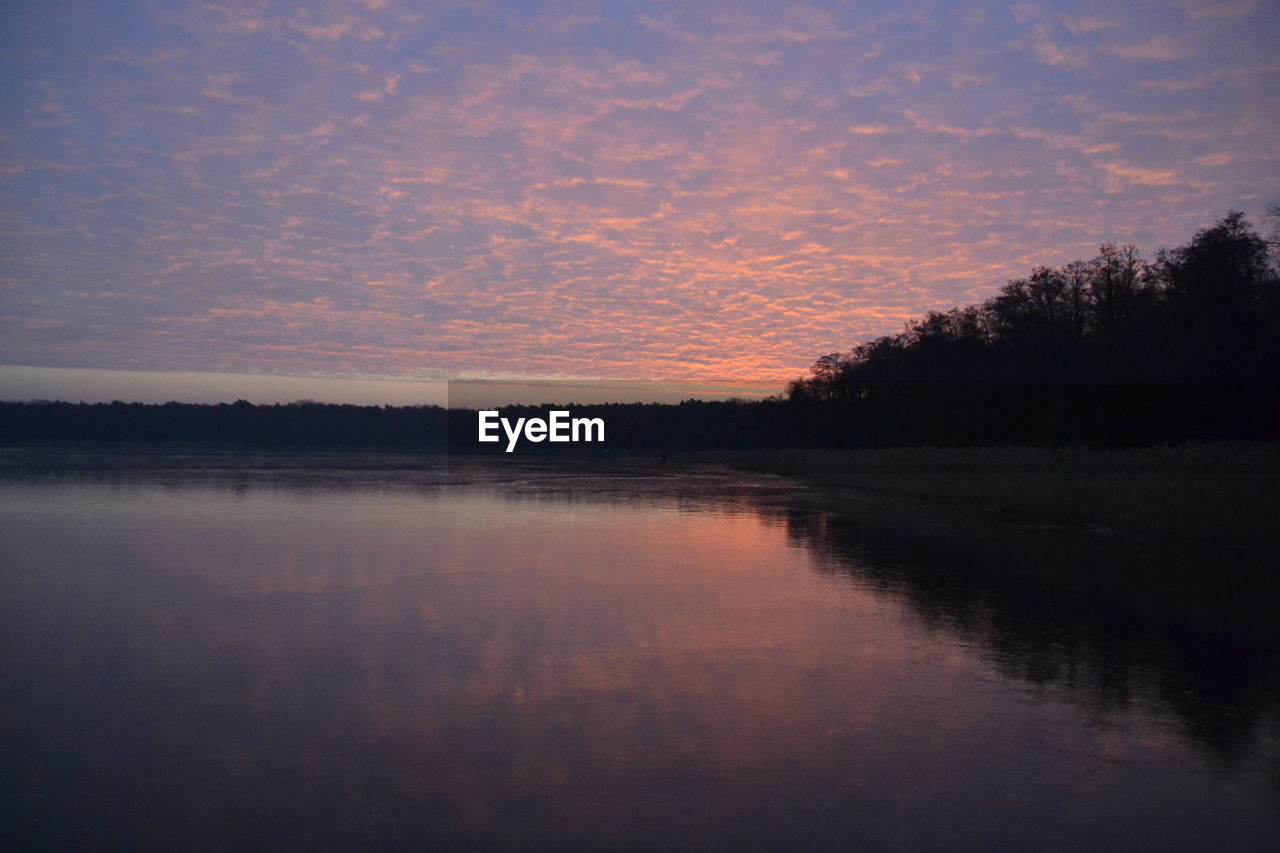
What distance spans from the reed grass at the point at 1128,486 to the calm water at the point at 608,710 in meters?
8.39

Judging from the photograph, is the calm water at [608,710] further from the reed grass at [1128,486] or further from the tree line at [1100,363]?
the tree line at [1100,363]

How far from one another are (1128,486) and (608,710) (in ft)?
64.3

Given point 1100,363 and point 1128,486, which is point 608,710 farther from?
point 1100,363

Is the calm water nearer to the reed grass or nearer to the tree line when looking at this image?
the reed grass

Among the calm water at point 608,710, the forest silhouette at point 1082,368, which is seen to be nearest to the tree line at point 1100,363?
the forest silhouette at point 1082,368

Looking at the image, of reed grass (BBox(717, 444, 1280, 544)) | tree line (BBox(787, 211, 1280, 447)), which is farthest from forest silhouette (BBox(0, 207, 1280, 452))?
reed grass (BBox(717, 444, 1280, 544))

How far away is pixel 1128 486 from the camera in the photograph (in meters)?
22.8

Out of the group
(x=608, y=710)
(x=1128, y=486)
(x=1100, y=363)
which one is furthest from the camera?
(x=1100, y=363)

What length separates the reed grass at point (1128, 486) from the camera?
63.3 ft

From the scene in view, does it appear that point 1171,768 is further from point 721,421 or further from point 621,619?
point 721,421

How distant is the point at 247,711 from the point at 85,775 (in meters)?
1.43

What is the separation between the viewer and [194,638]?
956 cm

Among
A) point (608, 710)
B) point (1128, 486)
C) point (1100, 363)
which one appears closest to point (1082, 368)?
point (1100, 363)

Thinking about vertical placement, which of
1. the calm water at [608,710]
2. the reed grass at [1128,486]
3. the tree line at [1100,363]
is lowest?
the calm water at [608,710]
